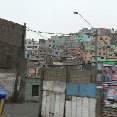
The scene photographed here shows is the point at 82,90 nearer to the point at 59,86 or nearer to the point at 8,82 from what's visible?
the point at 59,86

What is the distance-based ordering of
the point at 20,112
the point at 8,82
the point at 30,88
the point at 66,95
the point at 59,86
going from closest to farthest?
the point at 66,95
the point at 59,86
the point at 20,112
the point at 8,82
the point at 30,88

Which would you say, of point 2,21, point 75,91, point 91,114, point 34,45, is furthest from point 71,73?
point 34,45

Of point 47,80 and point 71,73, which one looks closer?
point 71,73

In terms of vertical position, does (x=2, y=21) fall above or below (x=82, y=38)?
below

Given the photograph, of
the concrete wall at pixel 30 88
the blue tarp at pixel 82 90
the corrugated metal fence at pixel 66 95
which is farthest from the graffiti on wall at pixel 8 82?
the blue tarp at pixel 82 90

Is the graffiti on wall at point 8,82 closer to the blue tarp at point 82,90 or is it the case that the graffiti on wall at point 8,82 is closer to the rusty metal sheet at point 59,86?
the rusty metal sheet at point 59,86

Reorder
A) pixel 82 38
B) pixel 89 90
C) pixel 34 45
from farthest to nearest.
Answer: pixel 34 45
pixel 82 38
pixel 89 90

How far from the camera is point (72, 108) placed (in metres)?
18.6

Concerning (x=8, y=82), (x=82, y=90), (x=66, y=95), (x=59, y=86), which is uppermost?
(x=8, y=82)

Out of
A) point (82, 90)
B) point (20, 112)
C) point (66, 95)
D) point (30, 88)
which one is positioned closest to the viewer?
point (82, 90)

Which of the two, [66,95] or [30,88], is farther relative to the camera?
[30,88]

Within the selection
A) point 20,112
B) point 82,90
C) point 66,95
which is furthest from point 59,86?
point 20,112

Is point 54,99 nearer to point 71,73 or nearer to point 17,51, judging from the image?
point 71,73

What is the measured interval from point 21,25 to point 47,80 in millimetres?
17868
